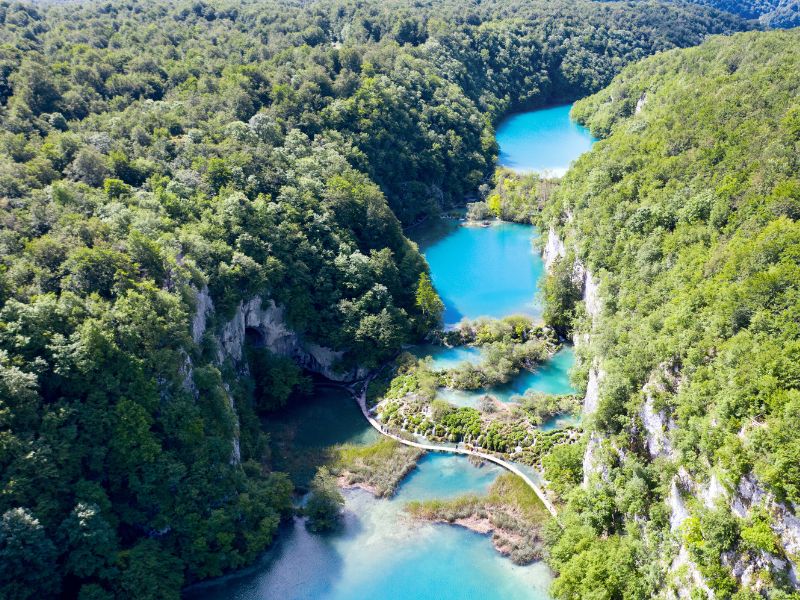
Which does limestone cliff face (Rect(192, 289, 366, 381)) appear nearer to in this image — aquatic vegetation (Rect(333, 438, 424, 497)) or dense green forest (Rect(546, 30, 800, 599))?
aquatic vegetation (Rect(333, 438, 424, 497))

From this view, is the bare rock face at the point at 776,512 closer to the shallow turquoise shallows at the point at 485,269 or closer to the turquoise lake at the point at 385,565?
the turquoise lake at the point at 385,565

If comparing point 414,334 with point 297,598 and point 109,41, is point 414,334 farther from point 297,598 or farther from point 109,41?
point 109,41

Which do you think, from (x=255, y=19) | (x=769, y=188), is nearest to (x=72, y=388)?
(x=769, y=188)

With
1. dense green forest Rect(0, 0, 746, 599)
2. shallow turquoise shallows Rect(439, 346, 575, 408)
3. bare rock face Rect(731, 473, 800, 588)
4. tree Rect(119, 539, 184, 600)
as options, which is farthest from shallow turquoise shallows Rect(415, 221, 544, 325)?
bare rock face Rect(731, 473, 800, 588)

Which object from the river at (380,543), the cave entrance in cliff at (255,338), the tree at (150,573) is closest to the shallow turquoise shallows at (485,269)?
the river at (380,543)

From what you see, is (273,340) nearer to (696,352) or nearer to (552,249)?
(696,352)
